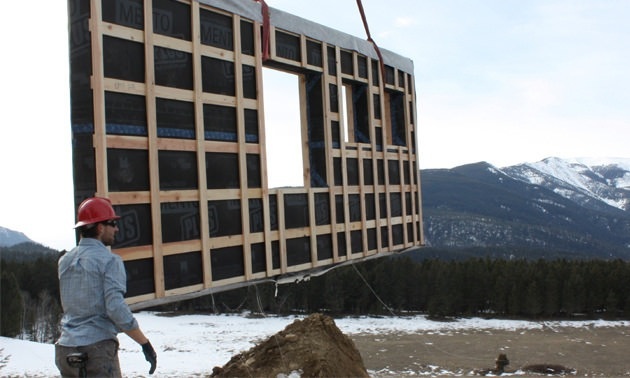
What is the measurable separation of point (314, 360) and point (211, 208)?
292 inches

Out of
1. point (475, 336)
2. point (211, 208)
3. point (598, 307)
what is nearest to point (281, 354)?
point (211, 208)

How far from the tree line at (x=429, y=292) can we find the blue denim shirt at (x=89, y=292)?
4562 cm

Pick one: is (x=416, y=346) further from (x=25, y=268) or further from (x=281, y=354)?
(x=25, y=268)

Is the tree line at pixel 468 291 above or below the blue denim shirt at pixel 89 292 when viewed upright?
below

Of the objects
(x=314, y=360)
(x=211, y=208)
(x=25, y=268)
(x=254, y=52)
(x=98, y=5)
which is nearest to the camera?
(x=98, y=5)

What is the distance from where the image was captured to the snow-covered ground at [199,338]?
81.9ft

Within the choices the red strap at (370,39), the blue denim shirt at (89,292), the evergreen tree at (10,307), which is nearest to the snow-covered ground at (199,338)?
the evergreen tree at (10,307)

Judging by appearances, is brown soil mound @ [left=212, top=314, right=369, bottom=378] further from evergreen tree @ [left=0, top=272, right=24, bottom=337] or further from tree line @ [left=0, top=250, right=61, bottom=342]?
evergreen tree @ [left=0, top=272, right=24, bottom=337]

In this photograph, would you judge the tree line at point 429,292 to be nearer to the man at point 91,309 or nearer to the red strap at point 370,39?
the red strap at point 370,39

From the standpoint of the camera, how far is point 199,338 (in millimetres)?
42531

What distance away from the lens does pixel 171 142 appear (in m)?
5.32

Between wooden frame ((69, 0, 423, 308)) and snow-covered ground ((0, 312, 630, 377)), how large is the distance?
18721mm

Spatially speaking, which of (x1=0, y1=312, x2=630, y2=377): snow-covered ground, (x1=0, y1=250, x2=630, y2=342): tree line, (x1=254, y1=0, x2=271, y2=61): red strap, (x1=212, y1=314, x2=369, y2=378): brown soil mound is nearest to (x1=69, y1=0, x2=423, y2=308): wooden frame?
(x1=254, y1=0, x2=271, y2=61): red strap

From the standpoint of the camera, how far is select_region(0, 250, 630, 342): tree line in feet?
174
